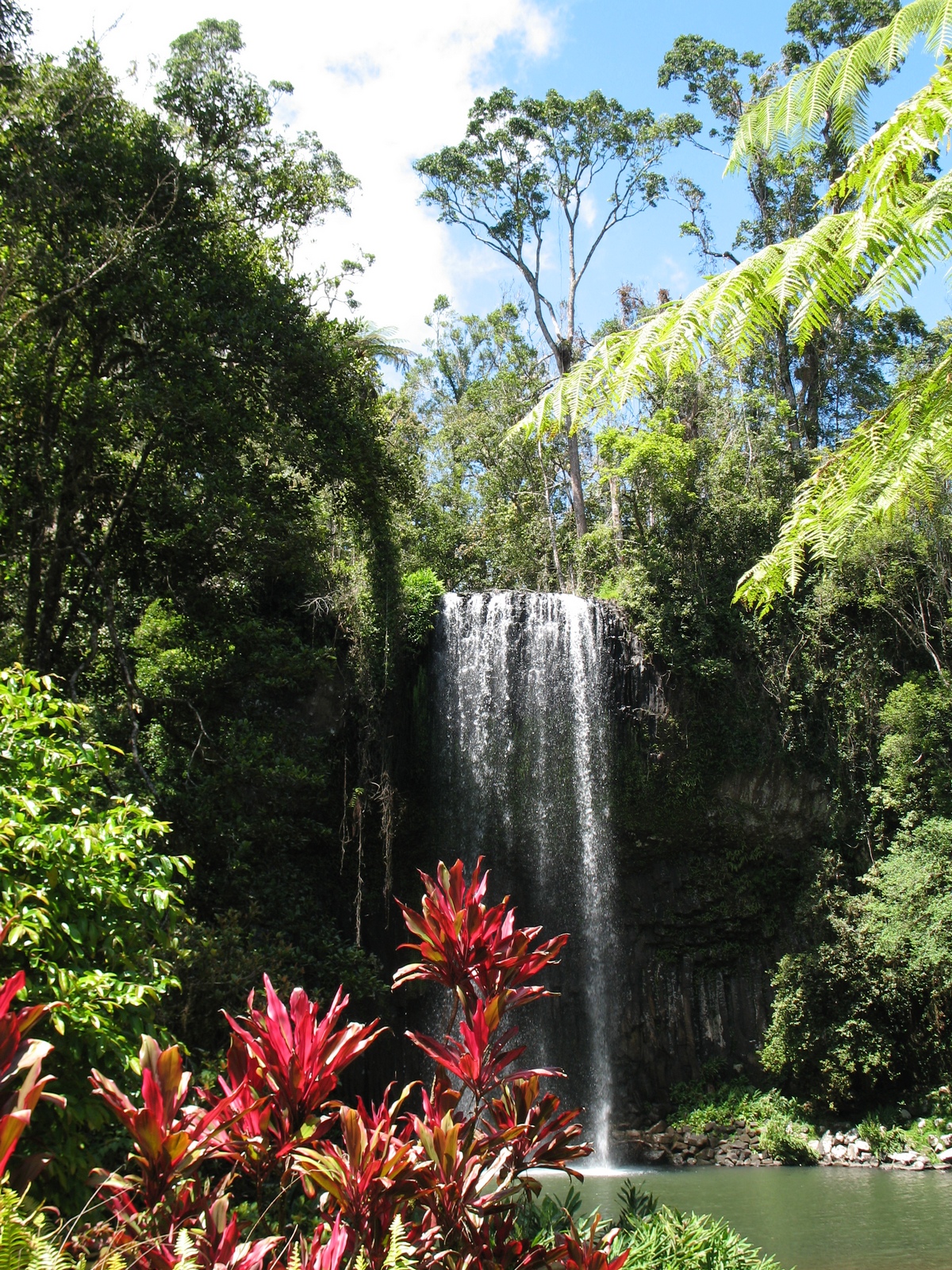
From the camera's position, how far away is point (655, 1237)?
417cm

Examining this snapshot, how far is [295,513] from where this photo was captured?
37.4 feet

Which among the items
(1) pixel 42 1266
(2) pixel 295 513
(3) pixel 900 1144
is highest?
(2) pixel 295 513

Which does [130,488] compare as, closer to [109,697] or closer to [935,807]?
[109,697]

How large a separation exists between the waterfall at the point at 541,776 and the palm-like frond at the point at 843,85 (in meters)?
9.33

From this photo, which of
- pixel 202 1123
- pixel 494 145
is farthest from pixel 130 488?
pixel 494 145

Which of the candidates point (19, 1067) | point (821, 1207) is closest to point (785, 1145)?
point (821, 1207)

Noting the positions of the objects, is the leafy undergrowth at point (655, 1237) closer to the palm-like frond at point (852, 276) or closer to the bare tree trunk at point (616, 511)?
the palm-like frond at point (852, 276)

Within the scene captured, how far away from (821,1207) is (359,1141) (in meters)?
8.35

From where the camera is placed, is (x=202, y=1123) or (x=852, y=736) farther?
(x=852, y=736)

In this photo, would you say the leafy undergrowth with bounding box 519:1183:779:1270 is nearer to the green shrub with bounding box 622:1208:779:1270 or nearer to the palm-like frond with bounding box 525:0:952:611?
the green shrub with bounding box 622:1208:779:1270

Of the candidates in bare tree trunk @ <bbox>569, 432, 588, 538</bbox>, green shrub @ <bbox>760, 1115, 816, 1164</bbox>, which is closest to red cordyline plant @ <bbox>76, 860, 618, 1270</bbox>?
green shrub @ <bbox>760, 1115, 816, 1164</bbox>

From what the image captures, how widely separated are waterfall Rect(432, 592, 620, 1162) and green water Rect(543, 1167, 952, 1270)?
2.77 m

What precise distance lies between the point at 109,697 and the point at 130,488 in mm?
2444

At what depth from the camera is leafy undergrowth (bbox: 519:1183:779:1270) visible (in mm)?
3975
